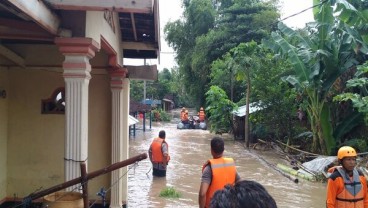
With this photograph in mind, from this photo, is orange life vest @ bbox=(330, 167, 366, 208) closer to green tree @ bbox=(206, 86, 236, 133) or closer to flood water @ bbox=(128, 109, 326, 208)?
flood water @ bbox=(128, 109, 326, 208)

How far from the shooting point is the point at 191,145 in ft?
70.7

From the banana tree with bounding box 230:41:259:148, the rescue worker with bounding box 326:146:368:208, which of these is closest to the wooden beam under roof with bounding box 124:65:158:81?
the rescue worker with bounding box 326:146:368:208

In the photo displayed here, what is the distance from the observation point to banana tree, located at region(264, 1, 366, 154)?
13.2 meters

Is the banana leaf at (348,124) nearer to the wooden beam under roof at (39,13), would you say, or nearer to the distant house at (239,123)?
the distant house at (239,123)

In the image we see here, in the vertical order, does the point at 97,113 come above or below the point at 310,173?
above

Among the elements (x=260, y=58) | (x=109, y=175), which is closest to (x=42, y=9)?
(x=109, y=175)

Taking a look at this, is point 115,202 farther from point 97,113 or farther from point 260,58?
point 260,58

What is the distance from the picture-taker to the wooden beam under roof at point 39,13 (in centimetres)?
323

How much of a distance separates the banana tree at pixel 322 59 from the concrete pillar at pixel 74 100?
1021 centimetres

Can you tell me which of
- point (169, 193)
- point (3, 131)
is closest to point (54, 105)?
point (3, 131)

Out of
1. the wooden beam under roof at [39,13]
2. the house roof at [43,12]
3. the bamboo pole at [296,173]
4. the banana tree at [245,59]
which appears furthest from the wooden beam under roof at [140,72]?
the banana tree at [245,59]

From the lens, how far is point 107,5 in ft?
12.8

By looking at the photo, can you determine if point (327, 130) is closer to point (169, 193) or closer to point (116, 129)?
point (169, 193)

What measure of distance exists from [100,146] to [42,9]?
13.4ft
